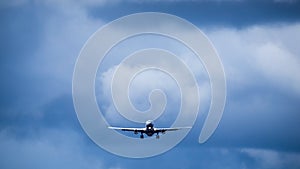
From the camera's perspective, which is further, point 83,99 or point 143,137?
point 143,137

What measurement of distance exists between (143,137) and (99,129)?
29.4 metres

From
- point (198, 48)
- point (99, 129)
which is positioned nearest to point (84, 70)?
point (99, 129)

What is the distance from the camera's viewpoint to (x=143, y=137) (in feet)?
500

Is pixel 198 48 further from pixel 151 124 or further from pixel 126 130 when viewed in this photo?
pixel 126 130

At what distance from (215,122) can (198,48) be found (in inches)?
616

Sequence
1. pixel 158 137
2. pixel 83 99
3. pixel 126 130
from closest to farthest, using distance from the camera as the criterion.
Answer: pixel 83 99
pixel 158 137
pixel 126 130

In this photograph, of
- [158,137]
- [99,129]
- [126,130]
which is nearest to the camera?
[99,129]

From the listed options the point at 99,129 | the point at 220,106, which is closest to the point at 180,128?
the point at 220,106

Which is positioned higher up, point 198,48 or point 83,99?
point 198,48

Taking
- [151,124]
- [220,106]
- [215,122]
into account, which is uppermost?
[151,124]

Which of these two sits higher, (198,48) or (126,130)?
(126,130)

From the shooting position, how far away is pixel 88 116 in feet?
388

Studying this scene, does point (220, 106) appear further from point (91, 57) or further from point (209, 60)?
point (91, 57)

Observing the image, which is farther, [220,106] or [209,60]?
[220,106]
